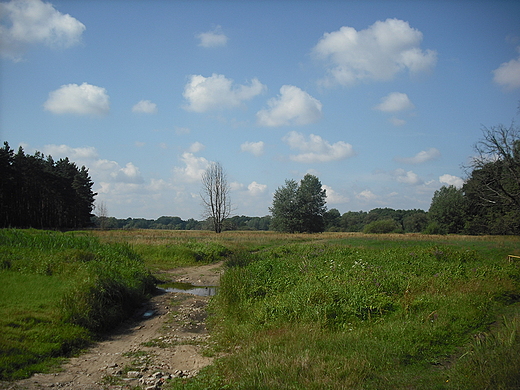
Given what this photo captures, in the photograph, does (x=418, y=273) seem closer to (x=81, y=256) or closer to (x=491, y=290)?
(x=491, y=290)

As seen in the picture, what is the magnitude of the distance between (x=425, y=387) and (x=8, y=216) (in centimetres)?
5481

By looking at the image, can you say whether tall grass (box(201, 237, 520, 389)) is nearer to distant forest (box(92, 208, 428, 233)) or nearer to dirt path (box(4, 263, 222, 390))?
dirt path (box(4, 263, 222, 390))

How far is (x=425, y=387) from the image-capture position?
5.34 metres

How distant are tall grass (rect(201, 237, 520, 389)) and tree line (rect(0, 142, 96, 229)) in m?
44.2

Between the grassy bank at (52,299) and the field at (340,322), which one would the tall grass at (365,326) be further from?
the grassy bank at (52,299)

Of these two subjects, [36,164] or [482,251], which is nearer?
[482,251]

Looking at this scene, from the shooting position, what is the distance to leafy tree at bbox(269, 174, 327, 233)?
7544 cm

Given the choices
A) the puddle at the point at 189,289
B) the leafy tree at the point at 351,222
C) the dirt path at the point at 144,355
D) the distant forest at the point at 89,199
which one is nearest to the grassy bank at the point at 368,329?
the dirt path at the point at 144,355

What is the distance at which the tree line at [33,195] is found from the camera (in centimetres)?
4525

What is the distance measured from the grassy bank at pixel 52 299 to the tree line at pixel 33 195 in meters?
36.0

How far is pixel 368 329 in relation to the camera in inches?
311

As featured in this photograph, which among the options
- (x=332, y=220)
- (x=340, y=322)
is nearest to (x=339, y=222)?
(x=332, y=220)

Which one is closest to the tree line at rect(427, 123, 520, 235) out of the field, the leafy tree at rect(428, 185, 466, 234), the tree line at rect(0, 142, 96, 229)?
the leafy tree at rect(428, 185, 466, 234)

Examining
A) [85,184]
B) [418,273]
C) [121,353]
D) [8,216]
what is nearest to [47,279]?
[121,353]
